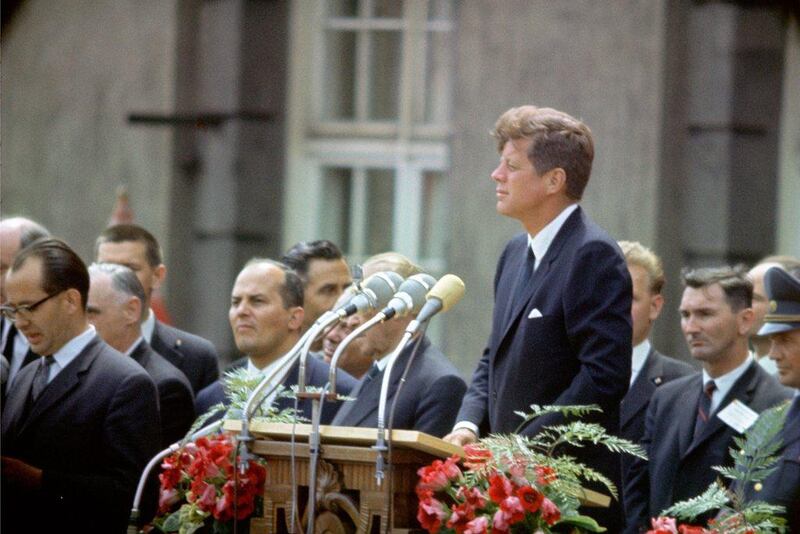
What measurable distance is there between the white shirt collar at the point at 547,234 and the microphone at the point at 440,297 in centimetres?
61

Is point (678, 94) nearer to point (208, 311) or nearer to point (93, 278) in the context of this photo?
point (208, 311)

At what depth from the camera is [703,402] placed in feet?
24.5

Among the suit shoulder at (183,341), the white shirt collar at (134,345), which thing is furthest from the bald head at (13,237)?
the white shirt collar at (134,345)

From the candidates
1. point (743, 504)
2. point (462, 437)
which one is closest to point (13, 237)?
point (462, 437)

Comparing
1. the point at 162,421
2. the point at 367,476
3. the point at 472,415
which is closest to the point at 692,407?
the point at 472,415

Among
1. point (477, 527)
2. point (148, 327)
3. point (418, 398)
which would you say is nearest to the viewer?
point (477, 527)

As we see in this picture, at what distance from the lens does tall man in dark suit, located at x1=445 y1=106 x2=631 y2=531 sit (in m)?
5.71

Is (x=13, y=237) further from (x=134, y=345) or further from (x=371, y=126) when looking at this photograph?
(x=371, y=126)

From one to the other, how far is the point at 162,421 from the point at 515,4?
18.7 ft

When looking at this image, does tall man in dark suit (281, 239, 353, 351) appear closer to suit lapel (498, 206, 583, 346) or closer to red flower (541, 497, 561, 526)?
suit lapel (498, 206, 583, 346)

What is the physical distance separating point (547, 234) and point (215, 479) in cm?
135

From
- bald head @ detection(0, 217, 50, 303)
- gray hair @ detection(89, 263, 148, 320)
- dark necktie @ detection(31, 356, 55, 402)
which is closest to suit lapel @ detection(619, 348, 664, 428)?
gray hair @ detection(89, 263, 148, 320)

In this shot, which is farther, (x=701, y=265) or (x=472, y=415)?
(x=701, y=265)

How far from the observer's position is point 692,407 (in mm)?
7469
